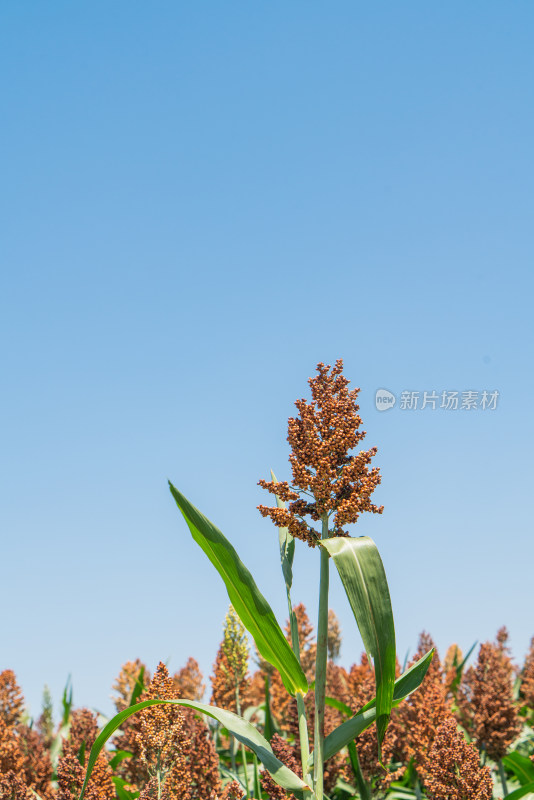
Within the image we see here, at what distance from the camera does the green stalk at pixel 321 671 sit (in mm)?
4102

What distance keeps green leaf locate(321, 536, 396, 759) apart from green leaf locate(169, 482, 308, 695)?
0.58 m

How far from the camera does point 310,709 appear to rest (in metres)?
10.3

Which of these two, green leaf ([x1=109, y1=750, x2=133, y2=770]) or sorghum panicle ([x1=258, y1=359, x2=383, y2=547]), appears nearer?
sorghum panicle ([x1=258, y1=359, x2=383, y2=547])

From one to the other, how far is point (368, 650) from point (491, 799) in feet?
11.9

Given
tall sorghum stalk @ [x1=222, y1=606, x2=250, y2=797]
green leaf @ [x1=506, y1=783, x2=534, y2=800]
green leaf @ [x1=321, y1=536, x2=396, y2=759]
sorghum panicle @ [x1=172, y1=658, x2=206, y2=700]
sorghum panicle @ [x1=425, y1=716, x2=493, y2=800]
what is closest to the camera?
green leaf @ [x1=321, y1=536, x2=396, y2=759]

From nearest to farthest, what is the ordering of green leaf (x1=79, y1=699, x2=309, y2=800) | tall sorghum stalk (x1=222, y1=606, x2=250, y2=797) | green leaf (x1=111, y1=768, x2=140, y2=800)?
green leaf (x1=79, y1=699, x2=309, y2=800)
green leaf (x1=111, y1=768, x2=140, y2=800)
tall sorghum stalk (x1=222, y1=606, x2=250, y2=797)

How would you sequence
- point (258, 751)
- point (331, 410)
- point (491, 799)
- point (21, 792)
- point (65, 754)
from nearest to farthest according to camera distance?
point (258, 751)
point (331, 410)
point (491, 799)
point (65, 754)
point (21, 792)

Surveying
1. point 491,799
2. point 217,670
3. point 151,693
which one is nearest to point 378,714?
point 151,693

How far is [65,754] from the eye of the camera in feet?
22.4

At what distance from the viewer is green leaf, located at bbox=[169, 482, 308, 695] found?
13.7 ft

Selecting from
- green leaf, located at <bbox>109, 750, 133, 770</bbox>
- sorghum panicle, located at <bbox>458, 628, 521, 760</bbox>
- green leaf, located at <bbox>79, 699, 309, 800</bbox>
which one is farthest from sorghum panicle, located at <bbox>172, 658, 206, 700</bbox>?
green leaf, located at <bbox>79, 699, 309, 800</bbox>

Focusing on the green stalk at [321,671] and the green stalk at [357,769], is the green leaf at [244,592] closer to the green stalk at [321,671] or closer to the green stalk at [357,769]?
the green stalk at [321,671]

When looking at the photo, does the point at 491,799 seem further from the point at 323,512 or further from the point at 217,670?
the point at 217,670

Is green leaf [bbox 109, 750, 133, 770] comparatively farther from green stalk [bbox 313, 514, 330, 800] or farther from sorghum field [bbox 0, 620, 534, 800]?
Answer: green stalk [bbox 313, 514, 330, 800]
